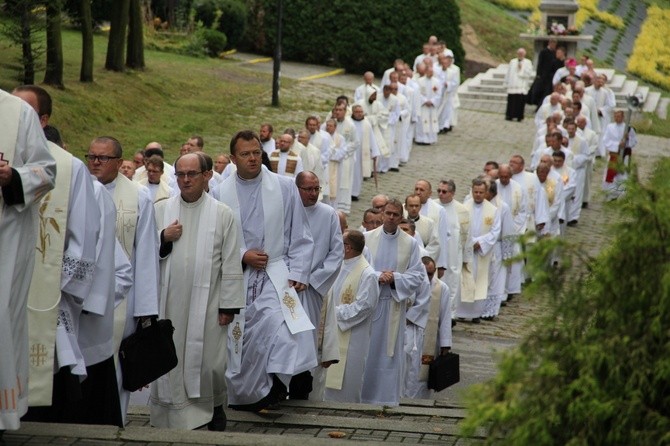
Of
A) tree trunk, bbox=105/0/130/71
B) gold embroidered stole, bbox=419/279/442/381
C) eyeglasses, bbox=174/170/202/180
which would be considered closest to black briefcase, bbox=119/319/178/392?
eyeglasses, bbox=174/170/202/180

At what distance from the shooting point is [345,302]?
11125mm

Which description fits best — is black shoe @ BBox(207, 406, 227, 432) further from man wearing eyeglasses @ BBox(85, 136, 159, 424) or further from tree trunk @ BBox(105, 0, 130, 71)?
Result: tree trunk @ BBox(105, 0, 130, 71)

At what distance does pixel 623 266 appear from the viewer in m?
4.23

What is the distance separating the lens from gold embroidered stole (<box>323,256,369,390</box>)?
36.0 ft

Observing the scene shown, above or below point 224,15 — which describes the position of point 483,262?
below

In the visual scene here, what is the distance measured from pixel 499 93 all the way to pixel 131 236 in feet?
88.5

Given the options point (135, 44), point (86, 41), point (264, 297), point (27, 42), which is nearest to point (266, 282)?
point (264, 297)

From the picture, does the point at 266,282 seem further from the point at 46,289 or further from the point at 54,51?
the point at 54,51

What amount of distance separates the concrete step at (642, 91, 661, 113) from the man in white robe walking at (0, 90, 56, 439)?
96.7ft

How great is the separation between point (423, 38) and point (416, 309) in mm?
24287

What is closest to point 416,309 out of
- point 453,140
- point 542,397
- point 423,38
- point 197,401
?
point 197,401

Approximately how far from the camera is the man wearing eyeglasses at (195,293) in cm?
861

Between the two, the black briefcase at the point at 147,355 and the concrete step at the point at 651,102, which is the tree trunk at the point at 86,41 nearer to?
the concrete step at the point at 651,102

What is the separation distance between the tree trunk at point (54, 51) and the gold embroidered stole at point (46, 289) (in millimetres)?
14989
